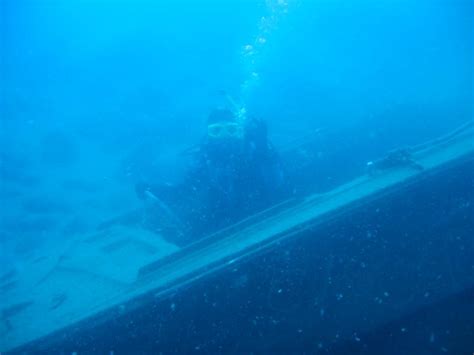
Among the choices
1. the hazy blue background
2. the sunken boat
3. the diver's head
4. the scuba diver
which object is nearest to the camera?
the sunken boat

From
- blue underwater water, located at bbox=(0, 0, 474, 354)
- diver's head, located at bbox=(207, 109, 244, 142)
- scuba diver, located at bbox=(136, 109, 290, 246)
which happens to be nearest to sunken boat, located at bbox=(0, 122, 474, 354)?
blue underwater water, located at bbox=(0, 0, 474, 354)

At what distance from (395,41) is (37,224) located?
25.6 metres

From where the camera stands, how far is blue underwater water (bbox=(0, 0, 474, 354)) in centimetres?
297

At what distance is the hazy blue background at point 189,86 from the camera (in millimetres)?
13719

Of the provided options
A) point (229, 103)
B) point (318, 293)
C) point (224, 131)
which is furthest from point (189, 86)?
point (318, 293)

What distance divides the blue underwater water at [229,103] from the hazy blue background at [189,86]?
107 millimetres

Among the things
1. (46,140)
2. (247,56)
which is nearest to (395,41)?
(247,56)

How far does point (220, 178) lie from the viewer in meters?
5.95

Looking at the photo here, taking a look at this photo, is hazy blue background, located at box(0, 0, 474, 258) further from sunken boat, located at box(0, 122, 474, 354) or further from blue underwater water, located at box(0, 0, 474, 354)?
sunken boat, located at box(0, 122, 474, 354)

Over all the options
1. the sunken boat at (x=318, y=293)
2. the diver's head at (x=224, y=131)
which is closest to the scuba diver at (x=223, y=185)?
the diver's head at (x=224, y=131)

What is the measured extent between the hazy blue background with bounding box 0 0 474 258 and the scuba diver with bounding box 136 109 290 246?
9.04 feet

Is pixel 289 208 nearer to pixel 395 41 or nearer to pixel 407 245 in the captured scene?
pixel 407 245

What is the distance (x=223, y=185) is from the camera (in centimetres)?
589

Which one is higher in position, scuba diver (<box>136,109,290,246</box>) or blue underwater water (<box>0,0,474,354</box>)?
blue underwater water (<box>0,0,474,354</box>)
